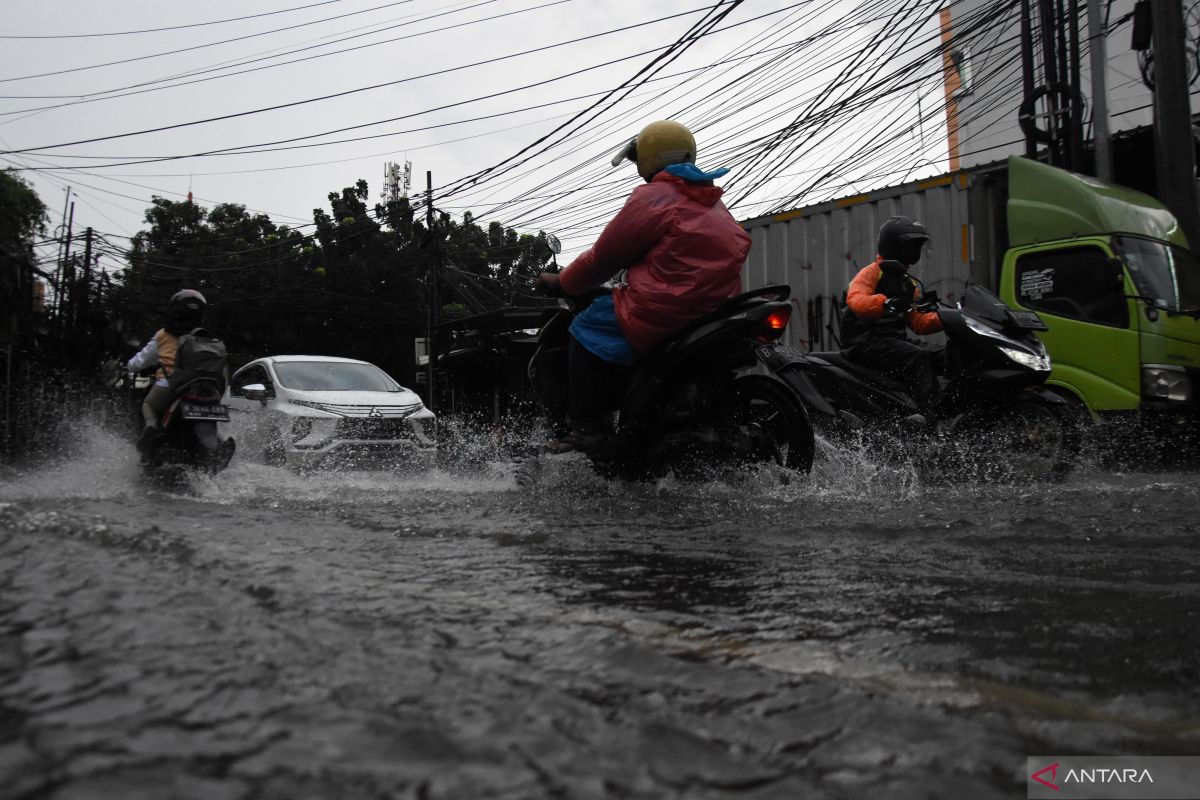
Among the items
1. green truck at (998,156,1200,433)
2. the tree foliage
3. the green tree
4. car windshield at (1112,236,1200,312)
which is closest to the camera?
green truck at (998,156,1200,433)

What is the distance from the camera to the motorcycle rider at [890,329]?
19.8 ft

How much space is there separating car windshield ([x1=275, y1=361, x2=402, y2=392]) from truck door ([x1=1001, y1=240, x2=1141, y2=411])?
21.3ft

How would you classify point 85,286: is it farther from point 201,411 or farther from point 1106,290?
point 1106,290

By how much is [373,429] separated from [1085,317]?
651 centimetres

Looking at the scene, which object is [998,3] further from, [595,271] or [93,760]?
[93,760]

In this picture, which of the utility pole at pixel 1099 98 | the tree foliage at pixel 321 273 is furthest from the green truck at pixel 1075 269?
the tree foliage at pixel 321 273

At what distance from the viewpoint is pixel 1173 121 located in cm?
977

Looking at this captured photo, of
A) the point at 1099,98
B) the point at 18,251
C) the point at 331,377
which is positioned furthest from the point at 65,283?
the point at 1099,98

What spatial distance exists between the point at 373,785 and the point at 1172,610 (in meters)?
1.78

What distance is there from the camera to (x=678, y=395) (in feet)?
14.7

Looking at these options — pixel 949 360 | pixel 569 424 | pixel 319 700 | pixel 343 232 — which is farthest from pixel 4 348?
pixel 343 232

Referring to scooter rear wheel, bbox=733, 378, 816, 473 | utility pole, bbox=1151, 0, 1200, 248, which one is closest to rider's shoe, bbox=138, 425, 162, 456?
scooter rear wheel, bbox=733, 378, 816, 473

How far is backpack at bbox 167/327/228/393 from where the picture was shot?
6445 mm

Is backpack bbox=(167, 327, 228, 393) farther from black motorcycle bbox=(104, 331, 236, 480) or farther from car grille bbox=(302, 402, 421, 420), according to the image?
car grille bbox=(302, 402, 421, 420)
